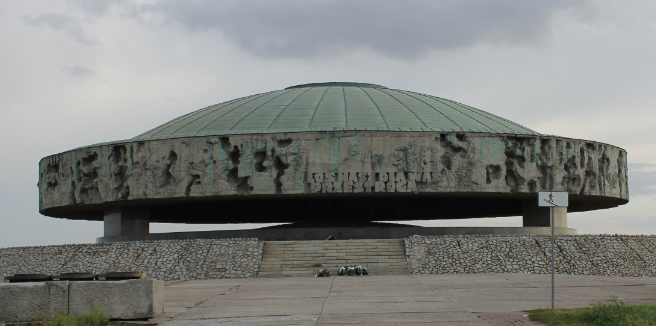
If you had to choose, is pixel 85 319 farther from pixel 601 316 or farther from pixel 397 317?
pixel 601 316

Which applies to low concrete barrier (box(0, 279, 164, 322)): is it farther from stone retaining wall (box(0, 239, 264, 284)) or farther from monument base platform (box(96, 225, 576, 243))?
monument base platform (box(96, 225, 576, 243))

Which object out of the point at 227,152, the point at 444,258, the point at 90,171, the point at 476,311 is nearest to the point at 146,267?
the point at 227,152

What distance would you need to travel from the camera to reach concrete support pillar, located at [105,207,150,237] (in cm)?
2719

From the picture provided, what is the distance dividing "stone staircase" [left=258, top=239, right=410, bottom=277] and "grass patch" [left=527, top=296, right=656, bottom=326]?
32.4 ft

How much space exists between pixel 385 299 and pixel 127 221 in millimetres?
17282

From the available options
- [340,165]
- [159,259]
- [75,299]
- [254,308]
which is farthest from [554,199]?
[159,259]

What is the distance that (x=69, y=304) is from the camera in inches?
391

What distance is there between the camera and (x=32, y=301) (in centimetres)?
988

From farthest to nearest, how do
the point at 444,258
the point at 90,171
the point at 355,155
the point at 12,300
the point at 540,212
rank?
the point at 540,212, the point at 90,171, the point at 355,155, the point at 444,258, the point at 12,300

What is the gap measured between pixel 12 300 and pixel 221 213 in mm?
24839

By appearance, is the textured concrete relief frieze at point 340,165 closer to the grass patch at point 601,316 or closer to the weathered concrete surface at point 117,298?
the weathered concrete surface at point 117,298

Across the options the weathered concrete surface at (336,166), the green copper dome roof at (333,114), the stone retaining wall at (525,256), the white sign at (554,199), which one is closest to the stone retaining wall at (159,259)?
the weathered concrete surface at (336,166)

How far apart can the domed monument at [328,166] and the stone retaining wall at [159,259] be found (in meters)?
2.79

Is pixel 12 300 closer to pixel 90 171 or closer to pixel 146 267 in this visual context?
pixel 146 267
